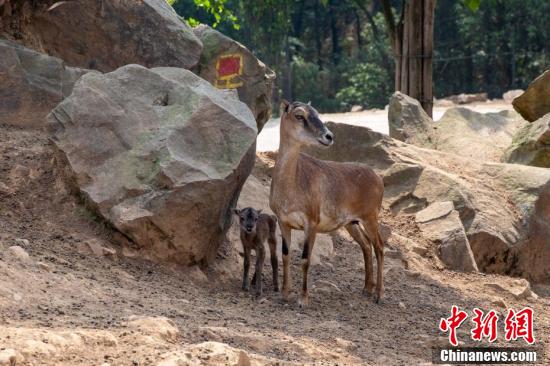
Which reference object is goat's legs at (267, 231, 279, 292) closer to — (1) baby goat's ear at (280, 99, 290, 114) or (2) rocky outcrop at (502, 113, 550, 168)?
(1) baby goat's ear at (280, 99, 290, 114)

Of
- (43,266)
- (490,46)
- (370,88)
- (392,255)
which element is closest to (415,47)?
(392,255)

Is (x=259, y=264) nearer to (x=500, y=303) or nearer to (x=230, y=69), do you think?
(x=500, y=303)

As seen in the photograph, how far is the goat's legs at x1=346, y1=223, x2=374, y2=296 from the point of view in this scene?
407 inches

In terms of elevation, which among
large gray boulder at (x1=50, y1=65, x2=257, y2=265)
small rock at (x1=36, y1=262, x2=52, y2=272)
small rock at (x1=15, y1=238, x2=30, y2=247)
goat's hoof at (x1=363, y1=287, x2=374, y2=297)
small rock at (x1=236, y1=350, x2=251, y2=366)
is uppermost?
large gray boulder at (x1=50, y1=65, x2=257, y2=265)

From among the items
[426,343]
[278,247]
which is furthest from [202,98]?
[426,343]

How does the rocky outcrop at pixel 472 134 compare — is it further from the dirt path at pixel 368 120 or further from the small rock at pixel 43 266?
the small rock at pixel 43 266

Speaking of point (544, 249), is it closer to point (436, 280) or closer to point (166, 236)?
point (436, 280)

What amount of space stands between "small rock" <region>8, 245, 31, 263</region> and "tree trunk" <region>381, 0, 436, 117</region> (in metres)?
11.0

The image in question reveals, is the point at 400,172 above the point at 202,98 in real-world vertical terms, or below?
below

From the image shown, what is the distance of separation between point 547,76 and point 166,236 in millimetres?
8972

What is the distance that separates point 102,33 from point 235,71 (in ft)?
6.92

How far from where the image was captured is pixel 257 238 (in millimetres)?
9602

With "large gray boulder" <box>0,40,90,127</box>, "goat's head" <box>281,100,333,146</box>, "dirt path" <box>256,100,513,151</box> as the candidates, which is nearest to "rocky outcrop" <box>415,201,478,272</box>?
"goat's head" <box>281,100,333,146</box>

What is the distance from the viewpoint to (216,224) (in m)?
9.50
